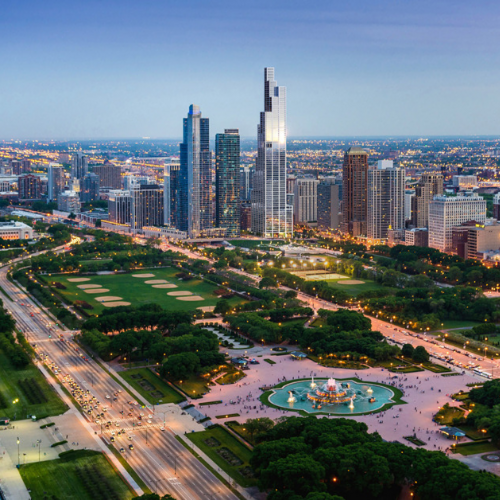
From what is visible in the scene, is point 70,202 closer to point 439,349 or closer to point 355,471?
point 439,349

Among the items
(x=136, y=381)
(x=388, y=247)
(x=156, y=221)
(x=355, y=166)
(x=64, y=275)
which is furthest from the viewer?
(x=156, y=221)

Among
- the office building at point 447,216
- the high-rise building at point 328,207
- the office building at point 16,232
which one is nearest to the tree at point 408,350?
the office building at point 447,216

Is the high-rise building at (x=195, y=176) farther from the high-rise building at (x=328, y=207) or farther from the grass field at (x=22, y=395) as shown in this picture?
the grass field at (x=22, y=395)

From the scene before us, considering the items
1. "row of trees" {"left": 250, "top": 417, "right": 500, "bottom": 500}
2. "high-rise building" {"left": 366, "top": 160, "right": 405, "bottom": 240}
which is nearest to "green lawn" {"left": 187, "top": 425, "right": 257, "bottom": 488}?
"row of trees" {"left": 250, "top": 417, "right": 500, "bottom": 500}

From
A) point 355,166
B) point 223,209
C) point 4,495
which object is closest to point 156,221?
point 223,209

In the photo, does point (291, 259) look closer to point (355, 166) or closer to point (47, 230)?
point (355, 166)

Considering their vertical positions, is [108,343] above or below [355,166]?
below

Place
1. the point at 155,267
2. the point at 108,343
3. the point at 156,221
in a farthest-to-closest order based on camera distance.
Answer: the point at 156,221, the point at 155,267, the point at 108,343

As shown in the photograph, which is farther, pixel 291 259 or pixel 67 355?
pixel 291 259
